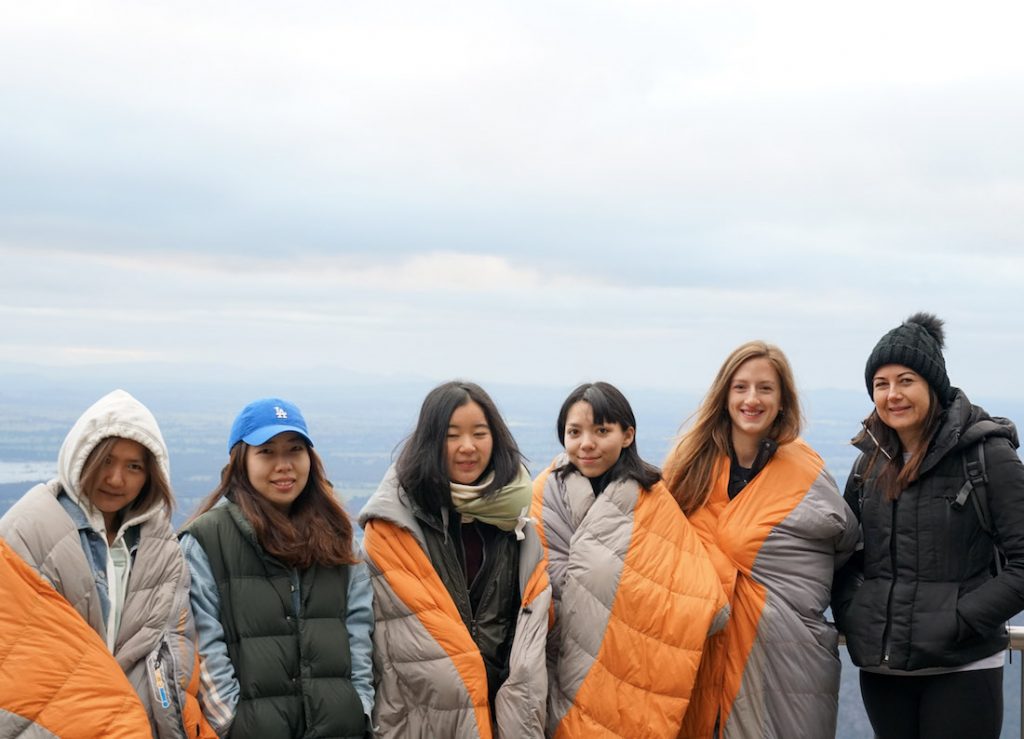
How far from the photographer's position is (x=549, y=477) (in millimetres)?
4441

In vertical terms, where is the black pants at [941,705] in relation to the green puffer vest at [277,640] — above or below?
below

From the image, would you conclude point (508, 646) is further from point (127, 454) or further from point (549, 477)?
point (127, 454)

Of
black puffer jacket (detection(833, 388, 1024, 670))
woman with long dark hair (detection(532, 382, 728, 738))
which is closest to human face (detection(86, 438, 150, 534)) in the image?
woman with long dark hair (detection(532, 382, 728, 738))

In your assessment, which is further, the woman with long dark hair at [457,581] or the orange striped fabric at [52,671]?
the woman with long dark hair at [457,581]

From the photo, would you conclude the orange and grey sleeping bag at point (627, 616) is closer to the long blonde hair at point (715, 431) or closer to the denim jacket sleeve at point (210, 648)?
the long blonde hair at point (715, 431)

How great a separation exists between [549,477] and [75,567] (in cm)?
207

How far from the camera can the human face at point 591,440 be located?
13.9 feet

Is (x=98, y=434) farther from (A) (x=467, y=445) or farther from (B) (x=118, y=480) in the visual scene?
(A) (x=467, y=445)

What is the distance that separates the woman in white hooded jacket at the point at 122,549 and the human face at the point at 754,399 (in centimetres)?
254

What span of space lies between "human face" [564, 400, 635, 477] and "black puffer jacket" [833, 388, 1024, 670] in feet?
3.92

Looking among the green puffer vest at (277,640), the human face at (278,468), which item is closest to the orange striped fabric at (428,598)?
the green puffer vest at (277,640)

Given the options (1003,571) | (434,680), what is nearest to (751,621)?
(1003,571)

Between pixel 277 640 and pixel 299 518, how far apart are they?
1.59 feet

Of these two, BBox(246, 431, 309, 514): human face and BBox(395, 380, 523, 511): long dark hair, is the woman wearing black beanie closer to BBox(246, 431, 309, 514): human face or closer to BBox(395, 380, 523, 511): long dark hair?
BBox(395, 380, 523, 511): long dark hair
